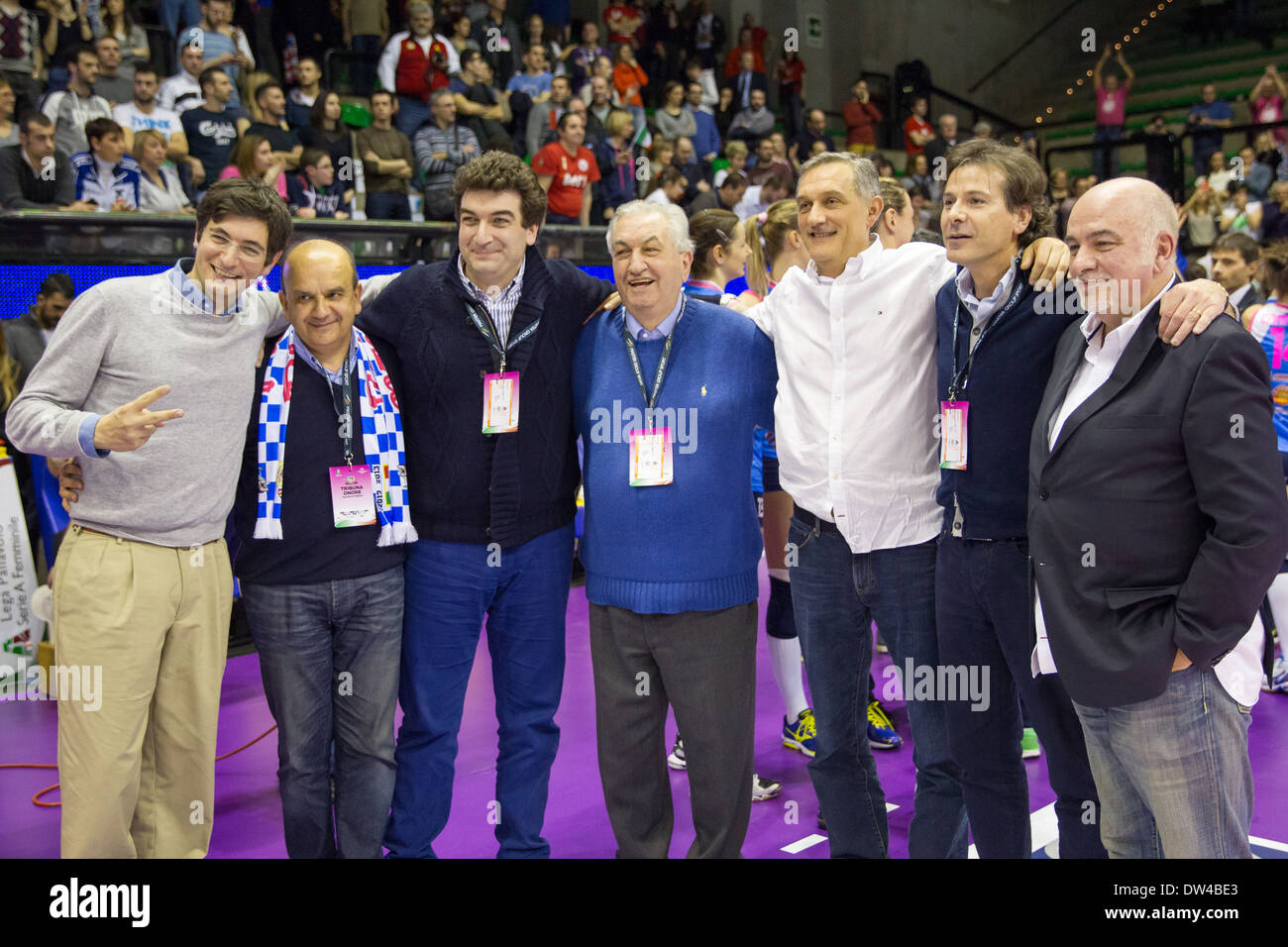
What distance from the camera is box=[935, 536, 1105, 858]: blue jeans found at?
2408mm

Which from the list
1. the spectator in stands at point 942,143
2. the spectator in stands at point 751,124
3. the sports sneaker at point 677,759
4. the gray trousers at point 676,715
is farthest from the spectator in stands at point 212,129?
the spectator in stands at point 942,143

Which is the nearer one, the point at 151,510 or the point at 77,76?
the point at 151,510

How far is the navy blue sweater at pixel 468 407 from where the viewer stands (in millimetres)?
2818

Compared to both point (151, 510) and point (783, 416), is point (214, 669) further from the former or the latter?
point (783, 416)

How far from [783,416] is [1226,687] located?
1181mm

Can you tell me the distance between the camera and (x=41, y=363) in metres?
2.54

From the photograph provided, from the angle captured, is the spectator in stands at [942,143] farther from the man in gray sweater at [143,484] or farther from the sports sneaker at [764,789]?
the man in gray sweater at [143,484]

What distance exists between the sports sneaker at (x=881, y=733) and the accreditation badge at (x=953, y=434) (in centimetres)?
180

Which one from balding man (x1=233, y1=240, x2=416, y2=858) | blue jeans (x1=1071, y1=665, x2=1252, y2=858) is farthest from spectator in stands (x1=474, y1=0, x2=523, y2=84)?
blue jeans (x1=1071, y1=665, x2=1252, y2=858)

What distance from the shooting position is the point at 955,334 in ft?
8.34

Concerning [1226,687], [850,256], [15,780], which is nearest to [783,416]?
[850,256]

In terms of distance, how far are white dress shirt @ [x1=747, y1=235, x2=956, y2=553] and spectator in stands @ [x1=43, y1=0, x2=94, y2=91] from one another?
22.1 feet

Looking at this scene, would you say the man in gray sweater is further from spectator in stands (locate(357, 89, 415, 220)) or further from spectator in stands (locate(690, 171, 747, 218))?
spectator in stands (locate(690, 171, 747, 218))

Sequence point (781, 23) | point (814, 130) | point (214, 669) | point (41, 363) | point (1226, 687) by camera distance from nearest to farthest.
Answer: point (1226, 687), point (41, 363), point (214, 669), point (814, 130), point (781, 23)
